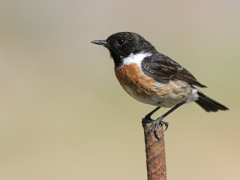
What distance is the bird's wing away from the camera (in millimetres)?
5086

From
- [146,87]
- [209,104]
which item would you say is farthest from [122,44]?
[209,104]

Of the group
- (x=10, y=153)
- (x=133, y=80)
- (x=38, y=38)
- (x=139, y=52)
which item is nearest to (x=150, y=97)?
(x=133, y=80)

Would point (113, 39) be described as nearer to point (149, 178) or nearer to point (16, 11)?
point (149, 178)

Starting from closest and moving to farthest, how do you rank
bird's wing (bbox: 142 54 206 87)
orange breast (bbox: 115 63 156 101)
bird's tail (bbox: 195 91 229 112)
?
1. orange breast (bbox: 115 63 156 101)
2. bird's wing (bbox: 142 54 206 87)
3. bird's tail (bbox: 195 91 229 112)

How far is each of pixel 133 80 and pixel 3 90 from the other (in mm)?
9872

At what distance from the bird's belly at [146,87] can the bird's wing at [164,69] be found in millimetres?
76

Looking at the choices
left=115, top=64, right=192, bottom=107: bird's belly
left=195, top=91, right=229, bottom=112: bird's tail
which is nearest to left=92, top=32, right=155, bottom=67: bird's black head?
left=115, top=64, right=192, bottom=107: bird's belly

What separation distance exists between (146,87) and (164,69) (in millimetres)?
384

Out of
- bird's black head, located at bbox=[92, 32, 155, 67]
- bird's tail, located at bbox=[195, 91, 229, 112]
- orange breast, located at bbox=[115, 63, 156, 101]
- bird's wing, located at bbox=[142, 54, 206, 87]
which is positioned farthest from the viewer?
bird's tail, located at bbox=[195, 91, 229, 112]

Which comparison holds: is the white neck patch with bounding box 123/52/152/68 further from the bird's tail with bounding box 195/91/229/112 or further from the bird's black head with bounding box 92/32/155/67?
the bird's tail with bounding box 195/91/229/112

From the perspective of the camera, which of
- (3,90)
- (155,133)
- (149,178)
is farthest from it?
(3,90)

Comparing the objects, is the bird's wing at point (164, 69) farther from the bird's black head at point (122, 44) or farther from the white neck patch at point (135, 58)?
the bird's black head at point (122, 44)

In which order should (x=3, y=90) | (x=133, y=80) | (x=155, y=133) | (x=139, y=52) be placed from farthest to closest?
(x=3, y=90)
(x=139, y=52)
(x=133, y=80)
(x=155, y=133)

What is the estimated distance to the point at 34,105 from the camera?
44.3ft
